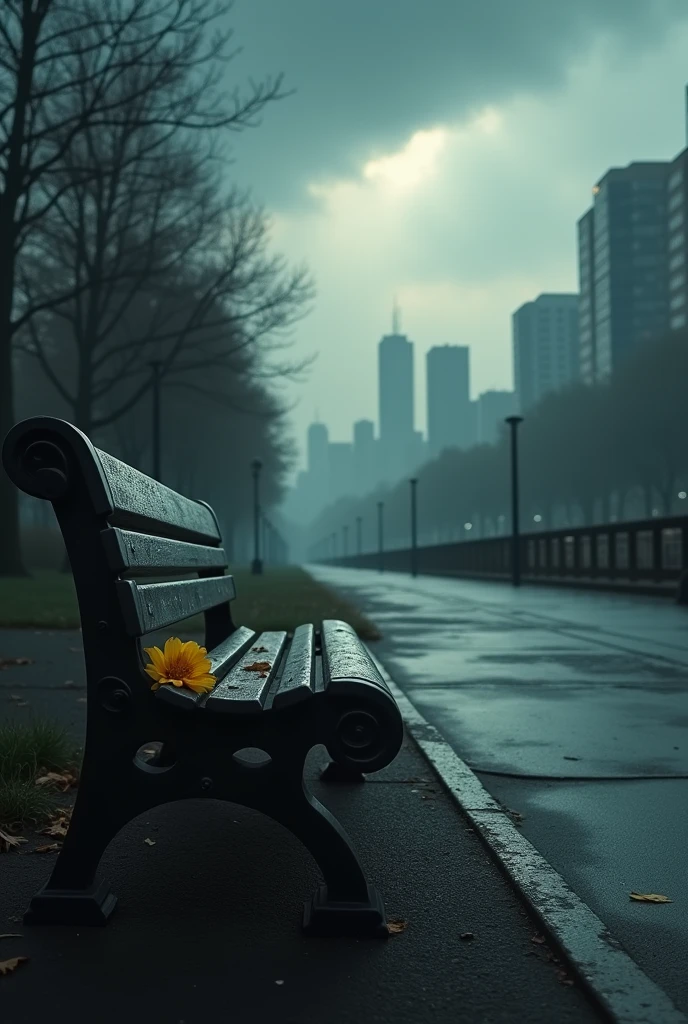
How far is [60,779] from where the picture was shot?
3.79m

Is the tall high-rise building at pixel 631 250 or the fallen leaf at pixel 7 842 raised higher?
the tall high-rise building at pixel 631 250

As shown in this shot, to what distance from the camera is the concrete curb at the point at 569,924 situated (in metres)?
2.06

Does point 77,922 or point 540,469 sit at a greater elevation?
point 540,469

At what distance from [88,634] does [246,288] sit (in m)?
25.8

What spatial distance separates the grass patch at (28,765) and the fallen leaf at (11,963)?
1038 millimetres

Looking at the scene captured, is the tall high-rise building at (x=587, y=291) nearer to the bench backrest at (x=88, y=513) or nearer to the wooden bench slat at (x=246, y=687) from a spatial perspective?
the wooden bench slat at (x=246, y=687)

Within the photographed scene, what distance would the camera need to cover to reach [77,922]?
8.27ft

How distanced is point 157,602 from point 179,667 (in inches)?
9.3

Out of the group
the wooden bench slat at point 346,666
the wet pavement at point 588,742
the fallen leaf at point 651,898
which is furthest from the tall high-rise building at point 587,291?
the fallen leaf at point 651,898

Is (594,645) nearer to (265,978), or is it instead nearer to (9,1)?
(265,978)

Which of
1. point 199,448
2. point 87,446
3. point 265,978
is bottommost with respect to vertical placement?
point 265,978

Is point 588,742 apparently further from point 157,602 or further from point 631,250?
point 631,250

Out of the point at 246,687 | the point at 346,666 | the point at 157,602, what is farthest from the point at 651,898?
the point at 157,602

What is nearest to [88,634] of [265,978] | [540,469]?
[265,978]
